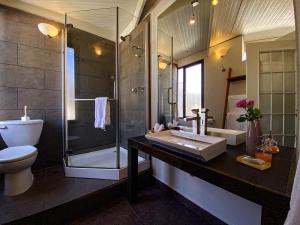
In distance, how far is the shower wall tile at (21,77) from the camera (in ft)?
6.42

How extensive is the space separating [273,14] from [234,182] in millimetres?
1124

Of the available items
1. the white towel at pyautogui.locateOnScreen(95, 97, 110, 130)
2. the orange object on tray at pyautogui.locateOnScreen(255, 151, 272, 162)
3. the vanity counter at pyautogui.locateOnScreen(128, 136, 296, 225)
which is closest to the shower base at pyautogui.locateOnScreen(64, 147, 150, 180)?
the white towel at pyautogui.locateOnScreen(95, 97, 110, 130)

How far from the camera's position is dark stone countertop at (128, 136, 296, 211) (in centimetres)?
61

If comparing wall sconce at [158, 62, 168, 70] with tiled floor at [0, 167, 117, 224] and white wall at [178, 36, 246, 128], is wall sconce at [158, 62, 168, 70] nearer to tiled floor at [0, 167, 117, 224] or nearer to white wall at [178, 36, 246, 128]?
white wall at [178, 36, 246, 128]

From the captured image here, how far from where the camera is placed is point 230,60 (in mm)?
1283

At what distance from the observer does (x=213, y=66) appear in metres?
1.40

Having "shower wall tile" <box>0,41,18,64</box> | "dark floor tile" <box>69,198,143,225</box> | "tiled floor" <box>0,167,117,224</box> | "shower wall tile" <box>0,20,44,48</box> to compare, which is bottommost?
"dark floor tile" <box>69,198,143,225</box>

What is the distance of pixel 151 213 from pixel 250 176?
1.10m

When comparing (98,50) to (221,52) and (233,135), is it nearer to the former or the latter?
(221,52)

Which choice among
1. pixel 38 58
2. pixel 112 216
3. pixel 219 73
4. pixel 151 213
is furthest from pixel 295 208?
pixel 38 58

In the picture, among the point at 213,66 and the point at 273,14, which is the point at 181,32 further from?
the point at 273,14

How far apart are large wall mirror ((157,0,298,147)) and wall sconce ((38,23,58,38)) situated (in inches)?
60.5

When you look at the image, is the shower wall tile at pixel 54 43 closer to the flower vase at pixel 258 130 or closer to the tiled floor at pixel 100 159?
the tiled floor at pixel 100 159

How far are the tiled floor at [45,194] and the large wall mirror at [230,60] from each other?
3.93 feet
